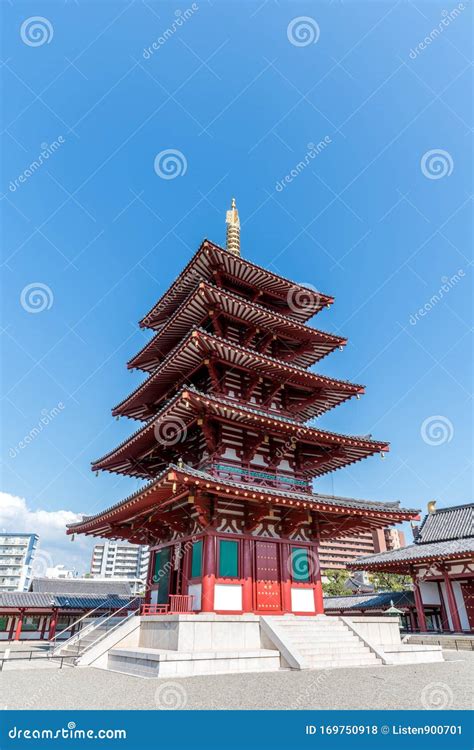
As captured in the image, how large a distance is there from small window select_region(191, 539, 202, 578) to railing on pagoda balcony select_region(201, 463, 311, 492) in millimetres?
2493

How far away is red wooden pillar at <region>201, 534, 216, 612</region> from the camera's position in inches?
552

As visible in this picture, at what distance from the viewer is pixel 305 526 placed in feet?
57.6

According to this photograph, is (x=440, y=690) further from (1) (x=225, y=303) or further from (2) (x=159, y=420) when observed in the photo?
(1) (x=225, y=303)

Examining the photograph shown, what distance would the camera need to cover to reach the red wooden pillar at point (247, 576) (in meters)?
14.9

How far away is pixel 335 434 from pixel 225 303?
7113 millimetres

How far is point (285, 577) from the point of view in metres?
16.1

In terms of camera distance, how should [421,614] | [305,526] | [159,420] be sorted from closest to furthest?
[159,420] < [305,526] < [421,614]

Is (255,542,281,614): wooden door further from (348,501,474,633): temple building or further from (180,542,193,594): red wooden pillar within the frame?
(348,501,474,633): temple building

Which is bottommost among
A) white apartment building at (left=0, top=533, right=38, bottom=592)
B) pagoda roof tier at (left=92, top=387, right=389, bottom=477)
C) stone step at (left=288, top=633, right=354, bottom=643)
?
stone step at (left=288, top=633, right=354, bottom=643)

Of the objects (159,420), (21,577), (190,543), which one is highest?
(21,577)

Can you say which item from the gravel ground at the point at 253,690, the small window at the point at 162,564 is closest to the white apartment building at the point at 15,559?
the small window at the point at 162,564

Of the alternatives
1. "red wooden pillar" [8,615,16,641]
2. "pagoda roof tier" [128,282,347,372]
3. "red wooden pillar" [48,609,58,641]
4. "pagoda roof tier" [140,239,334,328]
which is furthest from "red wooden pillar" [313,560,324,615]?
"red wooden pillar" [8,615,16,641]

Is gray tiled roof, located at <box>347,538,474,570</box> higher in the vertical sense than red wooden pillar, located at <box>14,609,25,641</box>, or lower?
higher

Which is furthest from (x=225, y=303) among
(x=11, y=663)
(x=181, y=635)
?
(x=11, y=663)
